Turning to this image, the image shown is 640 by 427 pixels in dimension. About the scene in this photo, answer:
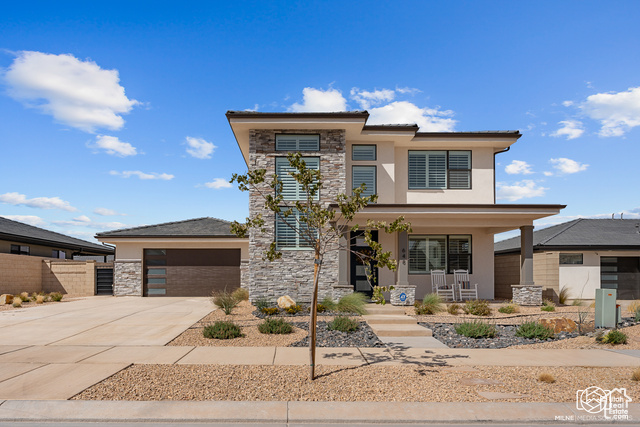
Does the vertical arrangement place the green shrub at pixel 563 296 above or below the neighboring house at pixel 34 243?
below

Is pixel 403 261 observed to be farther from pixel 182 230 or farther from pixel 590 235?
pixel 182 230

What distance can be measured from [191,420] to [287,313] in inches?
341

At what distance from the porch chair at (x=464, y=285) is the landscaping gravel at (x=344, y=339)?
23.8 feet

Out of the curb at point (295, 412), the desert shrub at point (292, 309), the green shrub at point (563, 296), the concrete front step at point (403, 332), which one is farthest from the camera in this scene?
the green shrub at point (563, 296)

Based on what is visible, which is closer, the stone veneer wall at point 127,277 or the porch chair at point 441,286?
the porch chair at point 441,286

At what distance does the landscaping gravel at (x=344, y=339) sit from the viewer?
9719 mm

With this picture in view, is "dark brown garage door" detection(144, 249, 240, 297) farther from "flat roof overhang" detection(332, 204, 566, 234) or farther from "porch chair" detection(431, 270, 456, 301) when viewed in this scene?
"porch chair" detection(431, 270, 456, 301)

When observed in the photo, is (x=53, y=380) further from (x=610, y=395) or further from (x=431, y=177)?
(x=431, y=177)

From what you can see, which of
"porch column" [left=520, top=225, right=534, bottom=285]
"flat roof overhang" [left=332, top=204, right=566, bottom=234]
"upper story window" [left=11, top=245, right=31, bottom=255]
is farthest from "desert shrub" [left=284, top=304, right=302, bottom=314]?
"upper story window" [left=11, top=245, right=31, bottom=255]

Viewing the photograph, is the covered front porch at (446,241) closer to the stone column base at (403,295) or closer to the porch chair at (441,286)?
the stone column base at (403,295)

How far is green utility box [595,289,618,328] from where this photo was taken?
1157cm

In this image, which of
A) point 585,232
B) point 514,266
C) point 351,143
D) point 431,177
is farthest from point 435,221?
point 585,232

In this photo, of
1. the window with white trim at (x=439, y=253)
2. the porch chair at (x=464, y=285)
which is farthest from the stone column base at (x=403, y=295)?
the window with white trim at (x=439, y=253)

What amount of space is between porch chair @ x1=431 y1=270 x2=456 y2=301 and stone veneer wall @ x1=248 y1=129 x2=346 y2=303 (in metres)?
4.07
